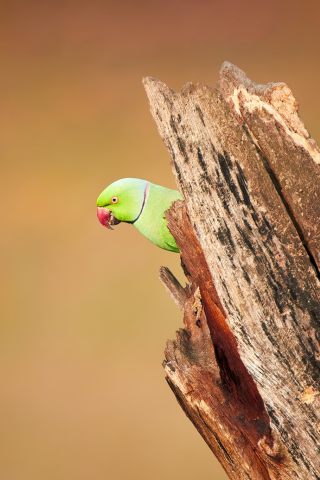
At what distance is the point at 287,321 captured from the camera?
52.5 inches

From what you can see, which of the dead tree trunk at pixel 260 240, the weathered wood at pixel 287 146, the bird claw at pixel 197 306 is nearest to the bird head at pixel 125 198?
the bird claw at pixel 197 306

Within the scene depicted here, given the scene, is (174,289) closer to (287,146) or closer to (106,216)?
(106,216)

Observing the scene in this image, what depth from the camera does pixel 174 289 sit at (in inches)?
86.0

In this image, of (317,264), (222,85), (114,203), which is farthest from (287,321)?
(114,203)

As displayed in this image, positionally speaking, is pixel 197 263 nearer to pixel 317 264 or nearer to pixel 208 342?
pixel 208 342

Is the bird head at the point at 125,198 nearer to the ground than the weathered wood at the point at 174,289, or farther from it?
farther from it

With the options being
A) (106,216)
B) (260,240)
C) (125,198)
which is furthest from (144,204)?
(260,240)

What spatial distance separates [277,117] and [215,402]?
1.04 m

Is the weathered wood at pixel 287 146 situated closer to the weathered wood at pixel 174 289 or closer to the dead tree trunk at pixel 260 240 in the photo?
the dead tree trunk at pixel 260 240

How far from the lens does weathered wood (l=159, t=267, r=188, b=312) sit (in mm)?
2135

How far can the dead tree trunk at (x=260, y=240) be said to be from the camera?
1.33 metres

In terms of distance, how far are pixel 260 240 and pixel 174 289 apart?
0.90m

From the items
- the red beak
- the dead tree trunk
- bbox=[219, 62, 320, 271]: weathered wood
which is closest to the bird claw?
the dead tree trunk

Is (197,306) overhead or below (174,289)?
below
